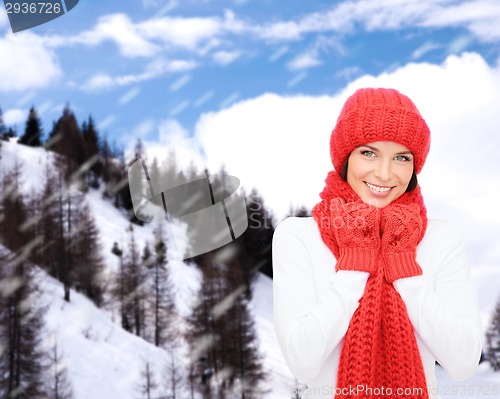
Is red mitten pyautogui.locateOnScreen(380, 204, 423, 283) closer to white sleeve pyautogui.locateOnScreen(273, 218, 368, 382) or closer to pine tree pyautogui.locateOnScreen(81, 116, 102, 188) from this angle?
white sleeve pyautogui.locateOnScreen(273, 218, 368, 382)

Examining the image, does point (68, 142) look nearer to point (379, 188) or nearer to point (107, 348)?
point (107, 348)

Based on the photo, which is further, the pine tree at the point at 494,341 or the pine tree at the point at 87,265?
the pine tree at the point at 87,265

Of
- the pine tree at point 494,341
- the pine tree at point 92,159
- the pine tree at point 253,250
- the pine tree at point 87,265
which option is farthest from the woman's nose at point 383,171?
the pine tree at point 92,159

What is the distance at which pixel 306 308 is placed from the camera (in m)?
3.31

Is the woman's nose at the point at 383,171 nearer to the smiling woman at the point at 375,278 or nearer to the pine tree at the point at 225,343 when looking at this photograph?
the smiling woman at the point at 375,278

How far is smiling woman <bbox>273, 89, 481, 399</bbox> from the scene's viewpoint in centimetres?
319

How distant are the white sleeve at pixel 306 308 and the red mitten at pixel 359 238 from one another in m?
0.05

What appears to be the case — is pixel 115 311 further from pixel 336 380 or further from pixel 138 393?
pixel 336 380

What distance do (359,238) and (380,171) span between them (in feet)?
1.34

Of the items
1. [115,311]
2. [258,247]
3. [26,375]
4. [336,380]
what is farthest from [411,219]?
[258,247]

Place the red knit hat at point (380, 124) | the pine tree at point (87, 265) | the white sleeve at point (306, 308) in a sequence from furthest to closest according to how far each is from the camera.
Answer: the pine tree at point (87, 265) → the red knit hat at point (380, 124) → the white sleeve at point (306, 308)

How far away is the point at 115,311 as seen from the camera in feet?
142

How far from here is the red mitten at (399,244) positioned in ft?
10.8

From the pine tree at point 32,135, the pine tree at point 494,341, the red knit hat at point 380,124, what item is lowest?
the red knit hat at point 380,124
